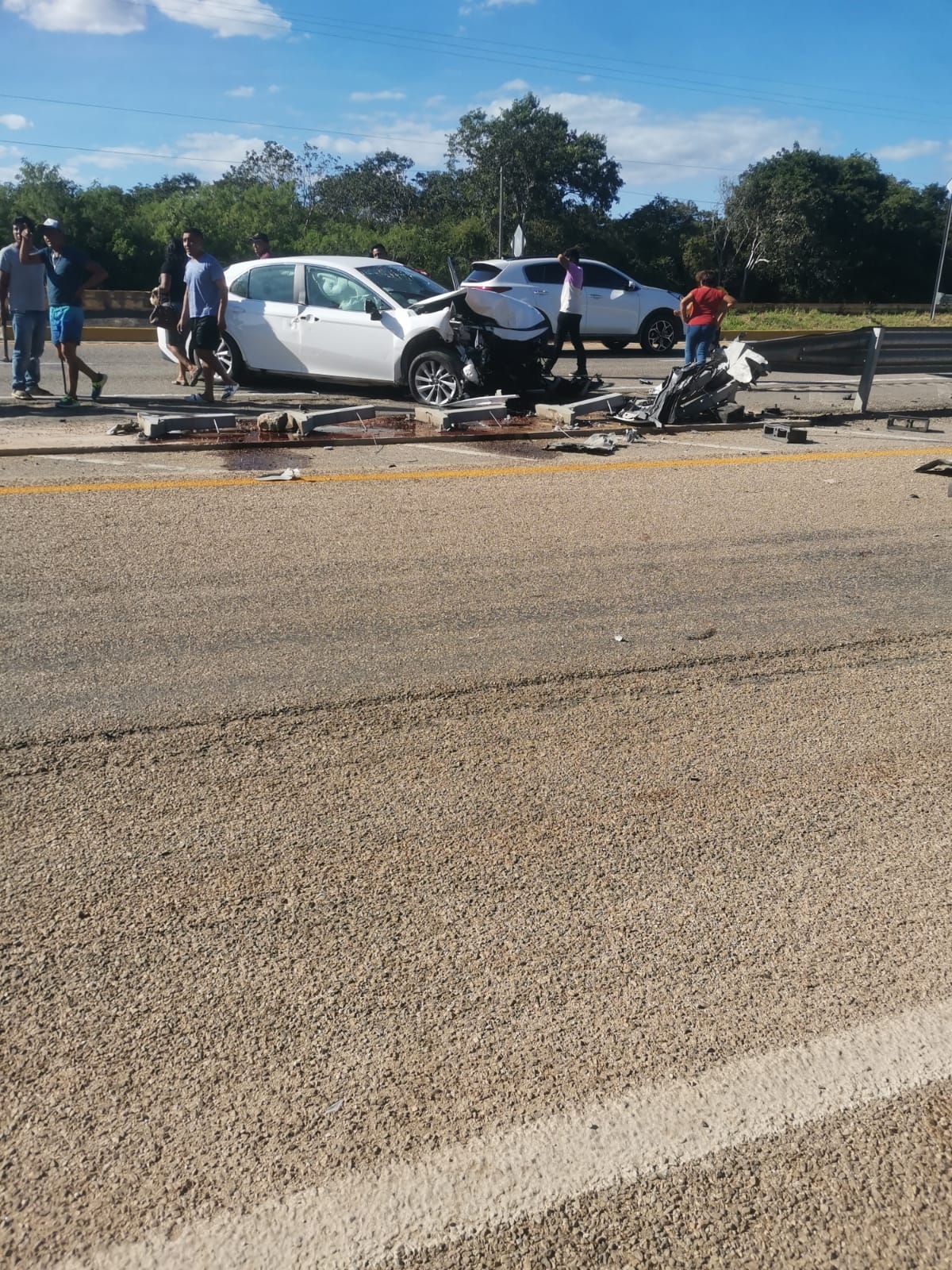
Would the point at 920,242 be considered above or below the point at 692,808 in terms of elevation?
above

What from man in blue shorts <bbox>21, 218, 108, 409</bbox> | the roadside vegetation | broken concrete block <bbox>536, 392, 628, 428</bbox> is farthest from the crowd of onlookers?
the roadside vegetation

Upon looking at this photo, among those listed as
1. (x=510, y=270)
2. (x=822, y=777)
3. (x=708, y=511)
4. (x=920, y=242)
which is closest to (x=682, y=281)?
(x=920, y=242)

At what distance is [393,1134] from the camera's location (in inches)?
94.7

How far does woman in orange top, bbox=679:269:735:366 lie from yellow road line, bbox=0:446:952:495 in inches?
128

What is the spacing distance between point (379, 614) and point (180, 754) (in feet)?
5.84

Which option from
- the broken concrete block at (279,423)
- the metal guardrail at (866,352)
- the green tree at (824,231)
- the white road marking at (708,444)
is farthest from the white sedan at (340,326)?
the green tree at (824,231)

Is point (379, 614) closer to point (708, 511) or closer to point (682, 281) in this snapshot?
point (708, 511)

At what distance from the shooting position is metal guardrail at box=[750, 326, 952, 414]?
43.5ft

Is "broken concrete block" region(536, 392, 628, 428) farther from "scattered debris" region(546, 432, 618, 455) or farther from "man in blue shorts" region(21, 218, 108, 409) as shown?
"man in blue shorts" region(21, 218, 108, 409)

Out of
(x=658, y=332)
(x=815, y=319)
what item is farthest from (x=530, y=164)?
(x=658, y=332)

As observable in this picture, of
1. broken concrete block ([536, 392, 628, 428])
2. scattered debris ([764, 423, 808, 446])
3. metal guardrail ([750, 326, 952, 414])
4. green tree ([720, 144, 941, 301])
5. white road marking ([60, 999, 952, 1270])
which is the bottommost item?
white road marking ([60, 999, 952, 1270])

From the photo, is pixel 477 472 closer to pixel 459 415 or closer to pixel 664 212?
pixel 459 415

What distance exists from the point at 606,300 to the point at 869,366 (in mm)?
8112

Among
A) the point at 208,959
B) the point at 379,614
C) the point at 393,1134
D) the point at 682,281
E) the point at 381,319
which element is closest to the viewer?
the point at 393,1134
